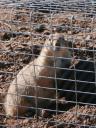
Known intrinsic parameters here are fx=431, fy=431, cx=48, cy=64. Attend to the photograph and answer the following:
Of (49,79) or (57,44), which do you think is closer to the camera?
(57,44)

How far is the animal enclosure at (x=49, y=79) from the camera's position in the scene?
441 centimetres

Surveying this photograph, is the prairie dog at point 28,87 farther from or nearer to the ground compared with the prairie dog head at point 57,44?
nearer to the ground

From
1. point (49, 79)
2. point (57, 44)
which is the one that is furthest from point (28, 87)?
point (57, 44)

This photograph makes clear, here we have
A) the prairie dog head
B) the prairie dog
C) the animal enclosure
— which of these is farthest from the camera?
the prairie dog

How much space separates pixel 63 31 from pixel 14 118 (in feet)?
7.01

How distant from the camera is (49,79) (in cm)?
528

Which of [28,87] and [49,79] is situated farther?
[49,79]

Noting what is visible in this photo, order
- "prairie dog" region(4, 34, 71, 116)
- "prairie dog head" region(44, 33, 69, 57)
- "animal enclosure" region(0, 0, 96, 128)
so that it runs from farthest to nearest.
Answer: "prairie dog" region(4, 34, 71, 116)
"prairie dog head" region(44, 33, 69, 57)
"animal enclosure" region(0, 0, 96, 128)

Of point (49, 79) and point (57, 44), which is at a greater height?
point (57, 44)

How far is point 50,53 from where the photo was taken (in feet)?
18.3

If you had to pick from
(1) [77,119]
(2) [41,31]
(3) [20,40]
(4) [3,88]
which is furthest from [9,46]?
(1) [77,119]

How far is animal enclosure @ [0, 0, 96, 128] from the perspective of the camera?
441 centimetres

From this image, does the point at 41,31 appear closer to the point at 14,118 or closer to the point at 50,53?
the point at 50,53

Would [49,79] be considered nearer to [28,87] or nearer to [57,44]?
[28,87]
